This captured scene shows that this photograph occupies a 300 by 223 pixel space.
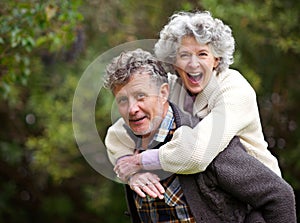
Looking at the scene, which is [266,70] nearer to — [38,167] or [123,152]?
[38,167]

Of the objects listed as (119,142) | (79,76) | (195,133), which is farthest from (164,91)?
(79,76)

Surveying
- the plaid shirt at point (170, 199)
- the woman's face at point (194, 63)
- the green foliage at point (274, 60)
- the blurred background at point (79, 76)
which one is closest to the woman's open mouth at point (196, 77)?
the woman's face at point (194, 63)

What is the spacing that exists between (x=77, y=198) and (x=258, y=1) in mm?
2599

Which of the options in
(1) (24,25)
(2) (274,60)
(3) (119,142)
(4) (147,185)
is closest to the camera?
(4) (147,185)

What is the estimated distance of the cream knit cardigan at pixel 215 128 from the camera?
7.16 feet

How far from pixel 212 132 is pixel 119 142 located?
47 centimetres

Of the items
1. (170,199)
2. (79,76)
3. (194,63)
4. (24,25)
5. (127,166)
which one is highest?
(24,25)

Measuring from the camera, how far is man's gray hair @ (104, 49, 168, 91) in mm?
2268

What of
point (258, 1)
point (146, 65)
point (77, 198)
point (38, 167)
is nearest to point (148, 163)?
point (146, 65)

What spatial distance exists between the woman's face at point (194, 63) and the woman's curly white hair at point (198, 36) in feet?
0.06

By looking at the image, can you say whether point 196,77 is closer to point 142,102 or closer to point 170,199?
point 142,102

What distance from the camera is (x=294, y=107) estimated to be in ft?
16.9

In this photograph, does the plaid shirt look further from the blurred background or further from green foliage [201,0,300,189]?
green foliage [201,0,300,189]

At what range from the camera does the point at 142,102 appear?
2.26 meters
